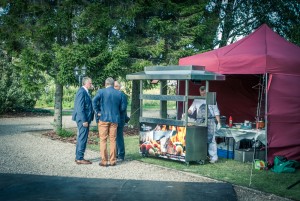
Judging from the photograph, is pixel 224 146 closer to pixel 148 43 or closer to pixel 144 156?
A: pixel 144 156

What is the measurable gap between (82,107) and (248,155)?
435 cm

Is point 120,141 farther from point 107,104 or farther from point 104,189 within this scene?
point 104,189

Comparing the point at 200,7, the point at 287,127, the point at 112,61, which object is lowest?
the point at 287,127

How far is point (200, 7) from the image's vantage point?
50.1 feet

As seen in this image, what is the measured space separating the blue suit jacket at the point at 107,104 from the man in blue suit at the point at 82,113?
0.91 ft

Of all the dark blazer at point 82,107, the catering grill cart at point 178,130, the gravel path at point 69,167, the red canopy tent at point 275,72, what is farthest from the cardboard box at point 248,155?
the dark blazer at point 82,107

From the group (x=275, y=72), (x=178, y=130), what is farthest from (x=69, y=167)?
(x=275, y=72)

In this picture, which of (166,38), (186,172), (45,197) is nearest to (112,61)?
(166,38)

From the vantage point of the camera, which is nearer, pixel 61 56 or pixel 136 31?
pixel 61 56

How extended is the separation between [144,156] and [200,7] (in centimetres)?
735

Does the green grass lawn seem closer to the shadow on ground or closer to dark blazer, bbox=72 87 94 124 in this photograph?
the shadow on ground

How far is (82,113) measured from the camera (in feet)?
30.1

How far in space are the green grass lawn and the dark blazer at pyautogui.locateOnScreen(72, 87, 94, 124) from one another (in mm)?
1726

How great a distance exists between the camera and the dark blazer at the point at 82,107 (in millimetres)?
9141
